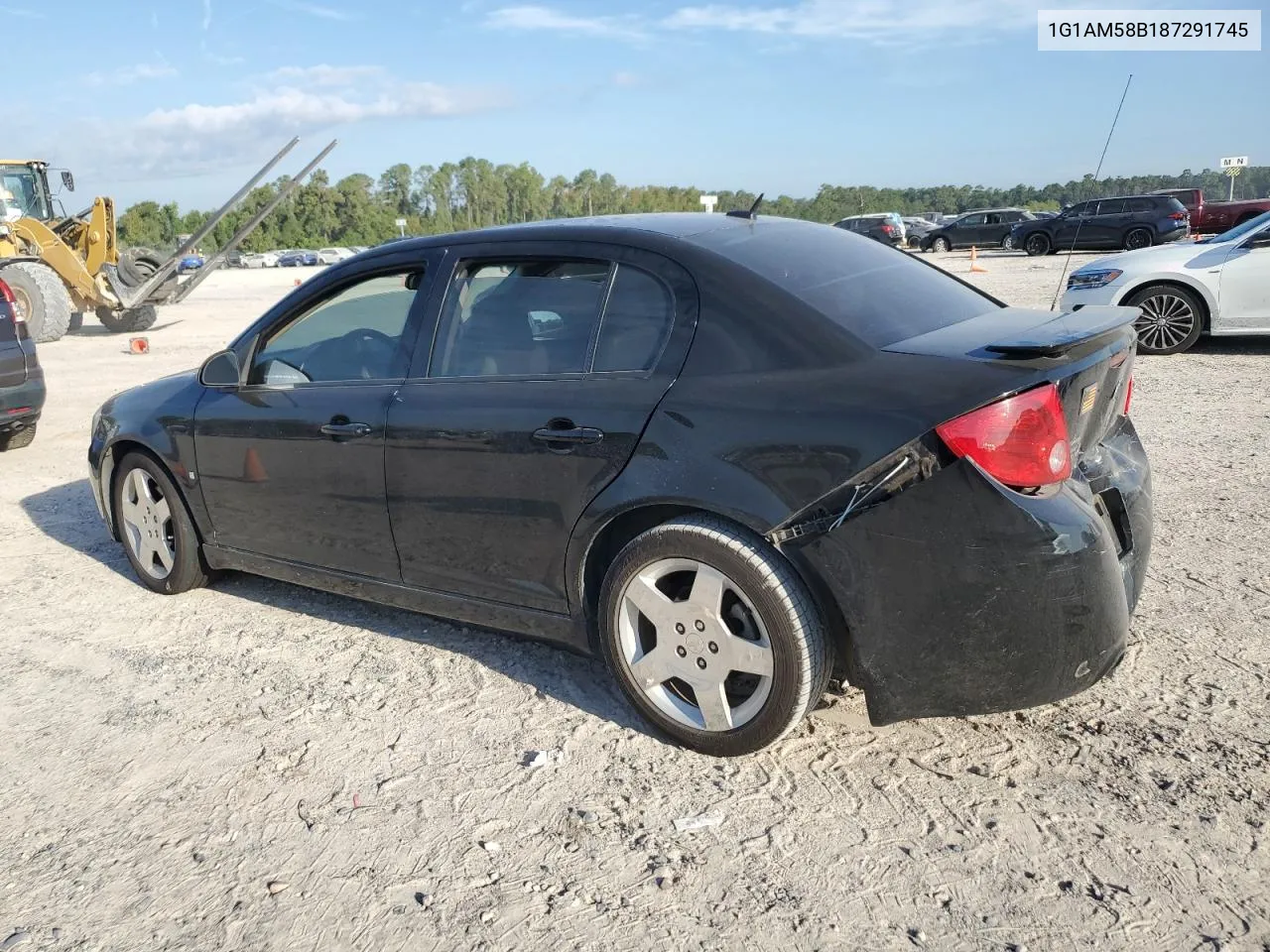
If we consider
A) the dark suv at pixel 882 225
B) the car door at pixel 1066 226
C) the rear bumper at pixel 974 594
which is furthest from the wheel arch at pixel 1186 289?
the dark suv at pixel 882 225

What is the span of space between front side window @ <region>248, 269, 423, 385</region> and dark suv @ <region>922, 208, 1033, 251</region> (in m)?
34.5

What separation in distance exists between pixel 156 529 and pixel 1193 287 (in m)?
9.33

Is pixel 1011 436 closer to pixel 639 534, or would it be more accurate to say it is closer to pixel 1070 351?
pixel 1070 351

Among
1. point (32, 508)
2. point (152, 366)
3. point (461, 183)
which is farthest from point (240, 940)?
point (461, 183)

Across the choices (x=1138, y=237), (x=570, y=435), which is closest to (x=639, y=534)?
(x=570, y=435)

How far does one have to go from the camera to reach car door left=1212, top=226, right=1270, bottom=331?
9.54 meters

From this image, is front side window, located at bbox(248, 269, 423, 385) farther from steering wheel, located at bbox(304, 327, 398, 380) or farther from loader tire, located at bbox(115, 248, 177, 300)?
loader tire, located at bbox(115, 248, 177, 300)

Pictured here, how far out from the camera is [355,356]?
13.0 feet

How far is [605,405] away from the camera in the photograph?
3168mm

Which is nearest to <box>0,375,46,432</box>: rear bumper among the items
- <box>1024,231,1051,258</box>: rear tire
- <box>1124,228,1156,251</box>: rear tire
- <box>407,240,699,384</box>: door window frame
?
<box>407,240,699,384</box>: door window frame

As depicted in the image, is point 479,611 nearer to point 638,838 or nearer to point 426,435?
point 426,435

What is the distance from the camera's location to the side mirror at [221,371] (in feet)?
14.3

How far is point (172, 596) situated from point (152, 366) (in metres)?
10.1

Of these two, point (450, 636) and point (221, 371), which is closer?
point (450, 636)
